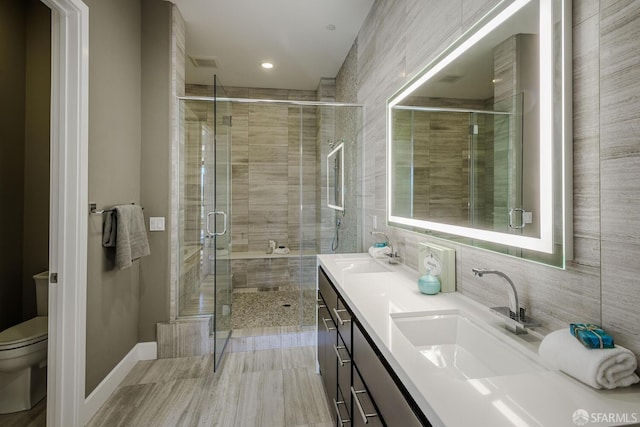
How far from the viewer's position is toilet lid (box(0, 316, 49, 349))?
1797 mm

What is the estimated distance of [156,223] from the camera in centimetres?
257

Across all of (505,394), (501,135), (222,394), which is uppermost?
(501,135)

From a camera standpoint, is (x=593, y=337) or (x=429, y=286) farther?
(x=429, y=286)

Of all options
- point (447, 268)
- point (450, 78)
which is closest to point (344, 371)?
point (447, 268)

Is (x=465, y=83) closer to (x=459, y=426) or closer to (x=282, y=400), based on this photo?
(x=459, y=426)

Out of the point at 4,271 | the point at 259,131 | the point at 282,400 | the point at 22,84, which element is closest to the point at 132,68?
the point at 22,84

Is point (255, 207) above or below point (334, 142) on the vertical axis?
below

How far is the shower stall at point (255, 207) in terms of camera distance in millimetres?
2678

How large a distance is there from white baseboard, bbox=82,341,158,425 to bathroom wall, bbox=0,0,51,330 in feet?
2.58

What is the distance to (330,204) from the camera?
3186 millimetres

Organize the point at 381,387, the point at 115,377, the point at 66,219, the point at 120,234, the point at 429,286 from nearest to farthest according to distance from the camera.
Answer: the point at 381,387 < the point at 429,286 < the point at 66,219 < the point at 120,234 < the point at 115,377

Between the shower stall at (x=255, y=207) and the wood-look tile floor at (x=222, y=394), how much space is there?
0.90 feet

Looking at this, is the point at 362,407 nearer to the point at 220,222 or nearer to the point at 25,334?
the point at 220,222

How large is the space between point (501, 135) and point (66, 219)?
2.15 m
